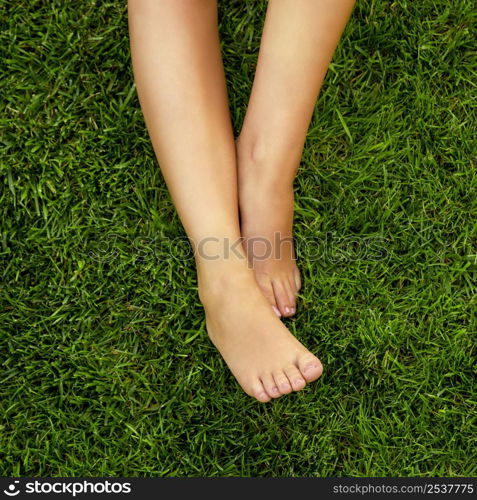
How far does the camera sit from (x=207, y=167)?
1.57m

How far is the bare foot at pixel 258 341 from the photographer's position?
1.57 m

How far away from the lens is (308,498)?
Result: 6.05 feet

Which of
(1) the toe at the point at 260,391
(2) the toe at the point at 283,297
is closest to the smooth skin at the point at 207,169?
(1) the toe at the point at 260,391

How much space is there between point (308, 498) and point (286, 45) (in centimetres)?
128

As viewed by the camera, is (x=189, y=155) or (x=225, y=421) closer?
(x=189, y=155)

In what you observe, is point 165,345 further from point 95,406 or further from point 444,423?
point 444,423

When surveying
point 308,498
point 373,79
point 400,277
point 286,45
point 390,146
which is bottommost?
point 308,498

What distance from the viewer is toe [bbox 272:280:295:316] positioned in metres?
1.83

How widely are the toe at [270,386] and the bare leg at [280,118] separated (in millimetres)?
297

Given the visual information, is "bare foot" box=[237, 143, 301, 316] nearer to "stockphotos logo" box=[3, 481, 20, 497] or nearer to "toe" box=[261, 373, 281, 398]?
"toe" box=[261, 373, 281, 398]

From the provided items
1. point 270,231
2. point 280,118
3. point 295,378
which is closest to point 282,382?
point 295,378

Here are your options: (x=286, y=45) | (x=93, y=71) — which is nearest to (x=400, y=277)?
(x=286, y=45)

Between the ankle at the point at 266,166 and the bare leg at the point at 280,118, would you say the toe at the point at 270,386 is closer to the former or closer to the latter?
the bare leg at the point at 280,118

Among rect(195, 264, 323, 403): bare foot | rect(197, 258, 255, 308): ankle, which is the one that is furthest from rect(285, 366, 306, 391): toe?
rect(197, 258, 255, 308): ankle
